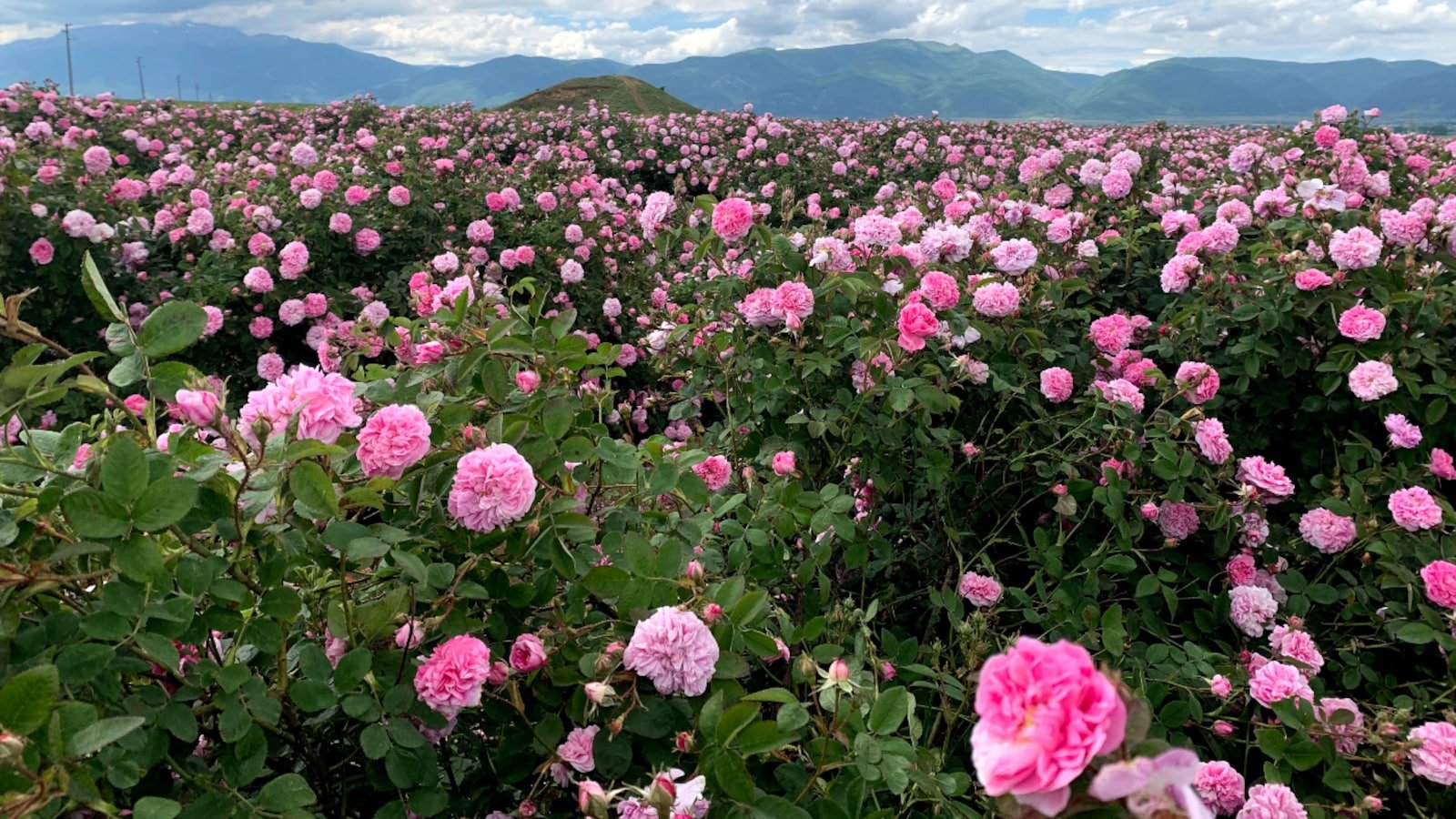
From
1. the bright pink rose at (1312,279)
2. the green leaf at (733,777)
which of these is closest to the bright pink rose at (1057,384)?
the bright pink rose at (1312,279)

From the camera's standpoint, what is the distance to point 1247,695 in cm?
190

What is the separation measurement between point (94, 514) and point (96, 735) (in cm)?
25

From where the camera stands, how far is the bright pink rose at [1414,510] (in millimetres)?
1967

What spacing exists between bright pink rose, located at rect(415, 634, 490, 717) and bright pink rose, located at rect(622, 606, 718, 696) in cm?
19

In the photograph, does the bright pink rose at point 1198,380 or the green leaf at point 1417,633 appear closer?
the green leaf at point 1417,633

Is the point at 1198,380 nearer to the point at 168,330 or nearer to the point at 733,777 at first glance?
the point at 733,777

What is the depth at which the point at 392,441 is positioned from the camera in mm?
1105

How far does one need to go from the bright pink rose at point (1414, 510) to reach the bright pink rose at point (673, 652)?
1.91 metres

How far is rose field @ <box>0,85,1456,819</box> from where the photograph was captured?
0.97 metres

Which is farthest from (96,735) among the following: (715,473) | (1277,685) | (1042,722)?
(1277,685)

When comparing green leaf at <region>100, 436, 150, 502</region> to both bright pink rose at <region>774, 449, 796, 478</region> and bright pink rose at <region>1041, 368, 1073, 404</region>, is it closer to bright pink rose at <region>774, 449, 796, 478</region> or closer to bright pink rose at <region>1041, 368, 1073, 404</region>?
bright pink rose at <region>774, 449, 796, 478</region>

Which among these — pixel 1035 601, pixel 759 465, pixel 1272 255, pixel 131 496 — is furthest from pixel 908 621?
pixel 131 496

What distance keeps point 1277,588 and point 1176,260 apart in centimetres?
Result: 102

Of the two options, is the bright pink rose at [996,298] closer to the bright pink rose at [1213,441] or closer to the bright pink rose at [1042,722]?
the bright pink rose at [1213,441]
